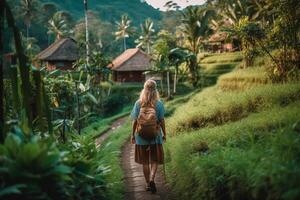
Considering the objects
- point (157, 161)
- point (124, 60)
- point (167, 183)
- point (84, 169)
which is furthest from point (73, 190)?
point (124, 60)

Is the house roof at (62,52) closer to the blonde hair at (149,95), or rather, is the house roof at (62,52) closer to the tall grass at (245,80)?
the tall grass at (245,80)

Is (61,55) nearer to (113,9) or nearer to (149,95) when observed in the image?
(149,95)

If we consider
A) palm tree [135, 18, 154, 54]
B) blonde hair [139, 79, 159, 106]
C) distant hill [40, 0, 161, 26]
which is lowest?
blonde hair [139, 79, 159, 106]

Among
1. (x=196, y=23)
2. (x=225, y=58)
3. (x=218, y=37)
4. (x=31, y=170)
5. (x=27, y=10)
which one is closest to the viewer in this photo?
(x=31, y=170)

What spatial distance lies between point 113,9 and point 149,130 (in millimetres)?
93212

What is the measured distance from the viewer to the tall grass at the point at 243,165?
12.9 feet

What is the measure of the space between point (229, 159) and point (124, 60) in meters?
38.0

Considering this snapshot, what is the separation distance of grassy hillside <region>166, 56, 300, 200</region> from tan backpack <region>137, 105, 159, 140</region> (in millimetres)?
754

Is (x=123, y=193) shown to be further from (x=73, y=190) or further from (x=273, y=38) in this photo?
(x=273, y=38)

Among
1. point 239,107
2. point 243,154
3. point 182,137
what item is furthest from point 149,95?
point 239,107

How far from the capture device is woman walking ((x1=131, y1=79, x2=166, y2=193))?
7043mm

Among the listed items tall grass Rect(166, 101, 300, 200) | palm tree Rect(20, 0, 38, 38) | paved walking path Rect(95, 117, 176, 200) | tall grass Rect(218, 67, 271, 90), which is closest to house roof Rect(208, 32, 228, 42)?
palm tree Rect(20, 0, 38, 38)

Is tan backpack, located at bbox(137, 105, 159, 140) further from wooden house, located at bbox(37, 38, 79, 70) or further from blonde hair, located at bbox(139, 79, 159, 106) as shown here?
wooden house, located at bbox(37, 38, 79, 70)

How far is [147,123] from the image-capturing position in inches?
276
